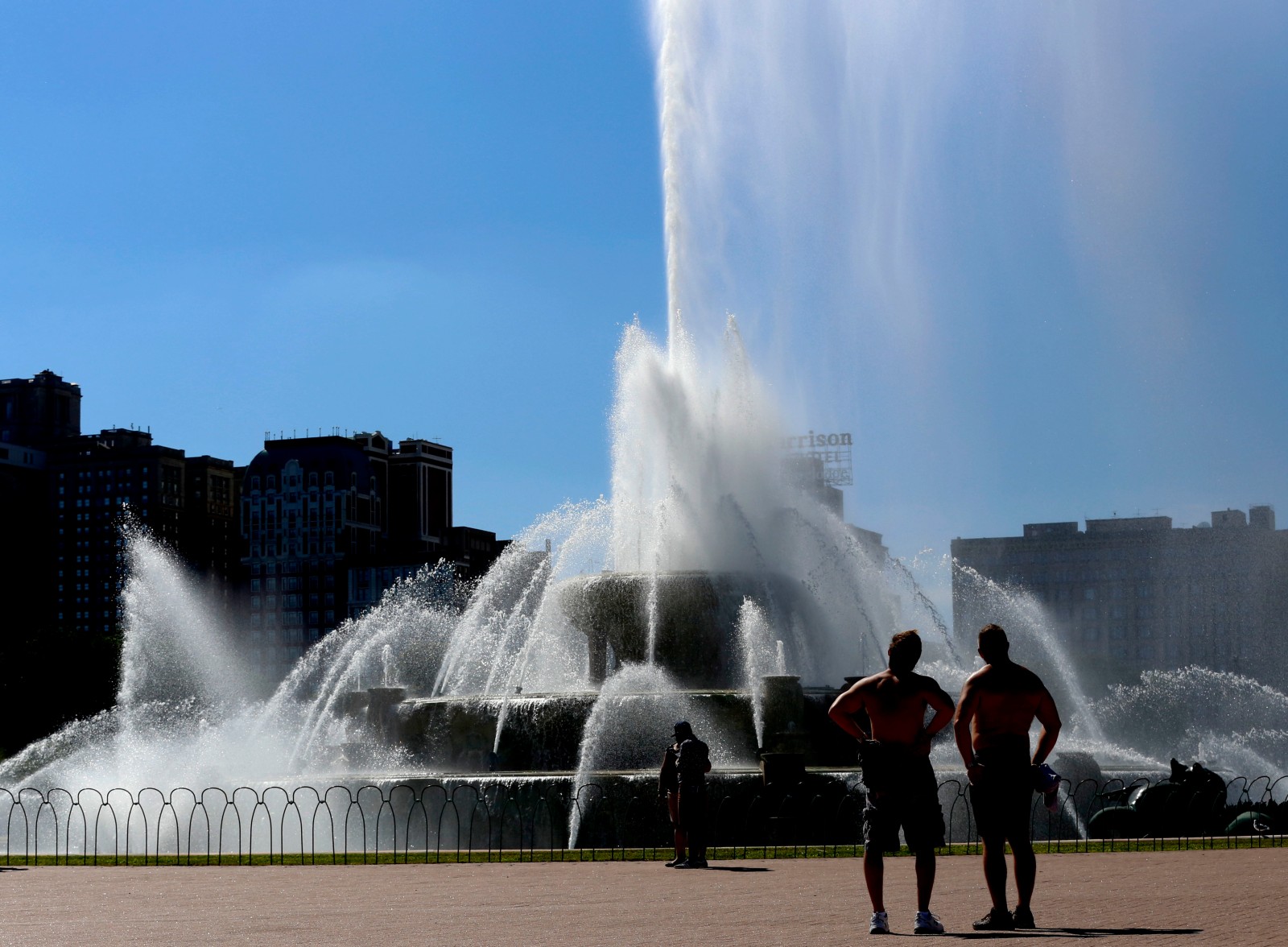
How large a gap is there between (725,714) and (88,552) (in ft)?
560

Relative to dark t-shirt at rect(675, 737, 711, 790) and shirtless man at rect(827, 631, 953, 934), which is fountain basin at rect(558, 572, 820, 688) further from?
shirtless man at rect(827, 631, 953, 934)

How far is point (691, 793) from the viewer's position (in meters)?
19.5

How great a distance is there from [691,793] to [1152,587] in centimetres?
14809

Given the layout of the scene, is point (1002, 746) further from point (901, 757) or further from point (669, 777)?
point (669, 777)

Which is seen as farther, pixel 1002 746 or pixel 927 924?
pixel 1002 746

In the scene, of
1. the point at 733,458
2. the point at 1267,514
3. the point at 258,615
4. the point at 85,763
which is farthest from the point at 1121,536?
the point at 85,763

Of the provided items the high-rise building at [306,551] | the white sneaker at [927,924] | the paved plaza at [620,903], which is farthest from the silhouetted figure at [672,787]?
the high-rise building at [306,551]

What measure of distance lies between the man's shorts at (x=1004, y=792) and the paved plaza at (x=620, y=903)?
Result: 28.1 inches

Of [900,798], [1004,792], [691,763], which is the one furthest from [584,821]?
[1004,792]

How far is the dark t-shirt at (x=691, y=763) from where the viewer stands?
64.5 ft

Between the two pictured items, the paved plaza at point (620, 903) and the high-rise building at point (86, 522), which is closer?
the paved plaza at point (620, 903)

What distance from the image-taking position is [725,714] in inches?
1124

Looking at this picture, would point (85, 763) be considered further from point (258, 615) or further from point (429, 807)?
point (258, 615)

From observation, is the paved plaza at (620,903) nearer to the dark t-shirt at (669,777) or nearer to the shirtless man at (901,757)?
the shirtless man at (901,757)
